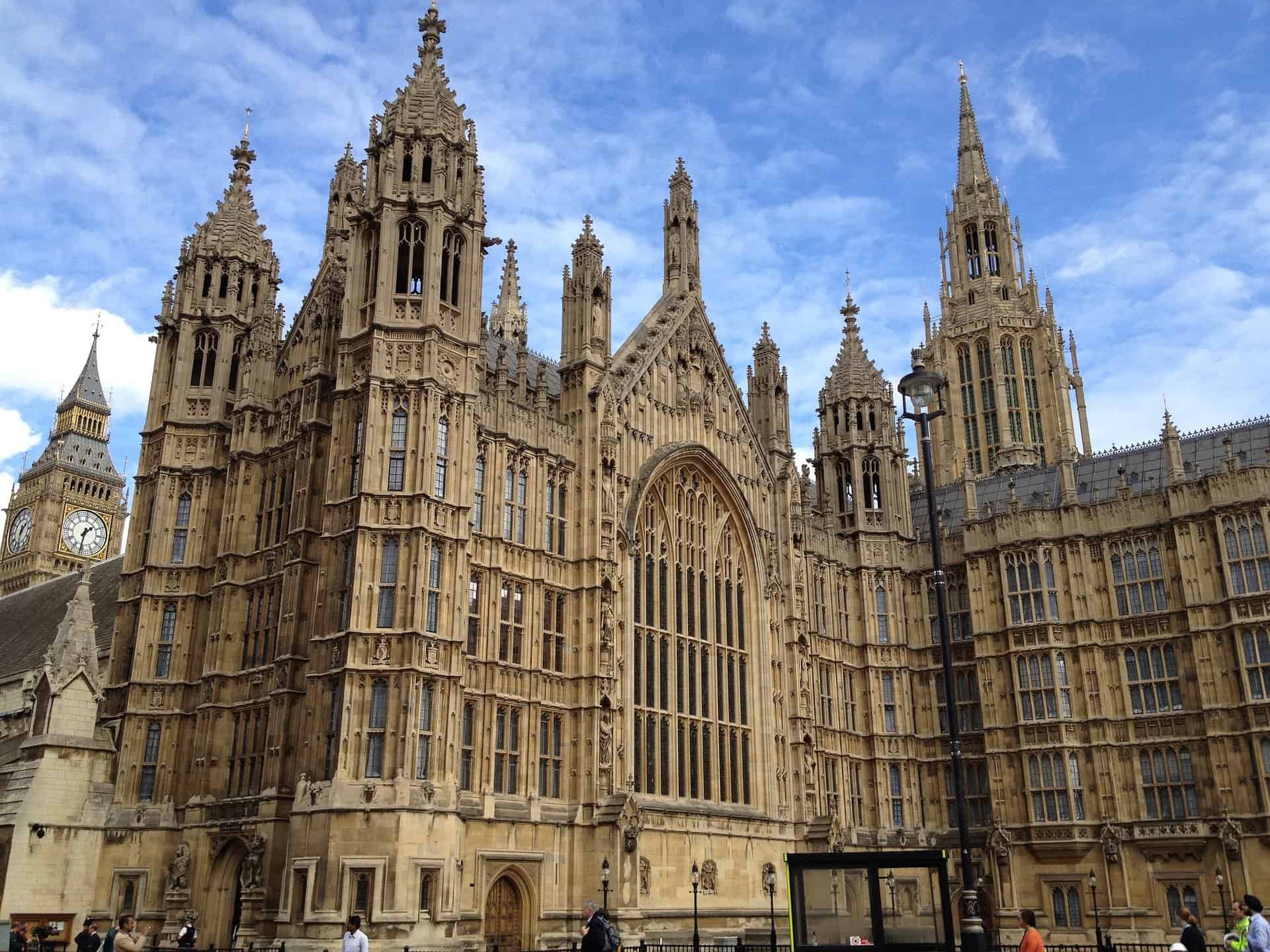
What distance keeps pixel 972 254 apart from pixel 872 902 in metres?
80.4

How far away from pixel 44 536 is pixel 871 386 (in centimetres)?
7077

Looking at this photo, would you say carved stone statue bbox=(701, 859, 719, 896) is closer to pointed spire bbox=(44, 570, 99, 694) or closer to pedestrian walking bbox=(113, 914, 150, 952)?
pointed spire bbox=(44, 570, 99, 694)

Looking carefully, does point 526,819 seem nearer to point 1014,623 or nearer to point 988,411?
point 1014,623

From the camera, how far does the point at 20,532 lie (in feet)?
319

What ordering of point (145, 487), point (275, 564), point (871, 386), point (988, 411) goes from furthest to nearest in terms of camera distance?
point (988, 411) < point (871, 386) < point (145, 487) < point (275, 564)

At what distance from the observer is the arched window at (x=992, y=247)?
93500mm

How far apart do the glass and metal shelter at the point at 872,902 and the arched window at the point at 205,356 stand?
3205 centimetres

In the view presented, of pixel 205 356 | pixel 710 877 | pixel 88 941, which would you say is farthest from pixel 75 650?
pixel 710 877

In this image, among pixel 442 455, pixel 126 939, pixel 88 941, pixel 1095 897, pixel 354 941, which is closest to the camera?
pixel 126 939

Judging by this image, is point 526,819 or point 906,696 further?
point 906,696

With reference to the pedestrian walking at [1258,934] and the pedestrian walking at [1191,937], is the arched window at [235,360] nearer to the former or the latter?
the pedestrian walking at [1191,937]

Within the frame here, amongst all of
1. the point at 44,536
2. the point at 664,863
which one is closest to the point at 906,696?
the point at 664,863

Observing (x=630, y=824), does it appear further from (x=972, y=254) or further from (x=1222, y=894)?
(x=972, y=254)

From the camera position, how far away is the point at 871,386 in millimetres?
60938
